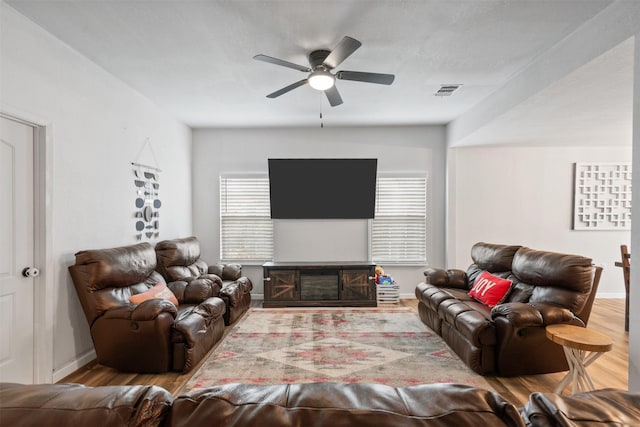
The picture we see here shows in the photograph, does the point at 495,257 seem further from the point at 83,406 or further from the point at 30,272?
the point at 30,272

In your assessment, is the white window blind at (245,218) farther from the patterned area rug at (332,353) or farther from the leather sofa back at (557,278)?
the leather sofa back at (557,278)

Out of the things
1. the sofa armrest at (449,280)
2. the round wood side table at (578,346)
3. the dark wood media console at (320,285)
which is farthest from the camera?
the dark wood media console at (320,285)

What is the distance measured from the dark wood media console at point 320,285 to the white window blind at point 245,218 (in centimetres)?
74

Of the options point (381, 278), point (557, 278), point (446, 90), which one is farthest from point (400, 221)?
point (557, 278)

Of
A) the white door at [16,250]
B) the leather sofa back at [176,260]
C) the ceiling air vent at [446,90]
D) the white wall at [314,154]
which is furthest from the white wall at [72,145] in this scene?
the ceiling air vent at [446,90]

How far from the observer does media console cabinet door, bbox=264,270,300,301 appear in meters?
5.23

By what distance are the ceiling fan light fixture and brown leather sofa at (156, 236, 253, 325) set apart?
2.62m

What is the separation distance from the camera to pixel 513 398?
263cm

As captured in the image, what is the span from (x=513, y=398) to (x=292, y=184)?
13.1 ft

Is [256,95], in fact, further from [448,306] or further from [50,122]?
[448,306]

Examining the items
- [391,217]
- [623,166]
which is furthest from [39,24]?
[623,166]

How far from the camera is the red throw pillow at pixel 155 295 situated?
10.5ft

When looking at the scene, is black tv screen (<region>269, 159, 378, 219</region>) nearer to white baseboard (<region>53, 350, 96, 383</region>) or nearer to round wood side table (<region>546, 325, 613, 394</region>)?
white baseboard (<region>53, 350, 96, 383</region>)

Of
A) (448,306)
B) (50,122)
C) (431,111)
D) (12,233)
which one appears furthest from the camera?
(431,111)
